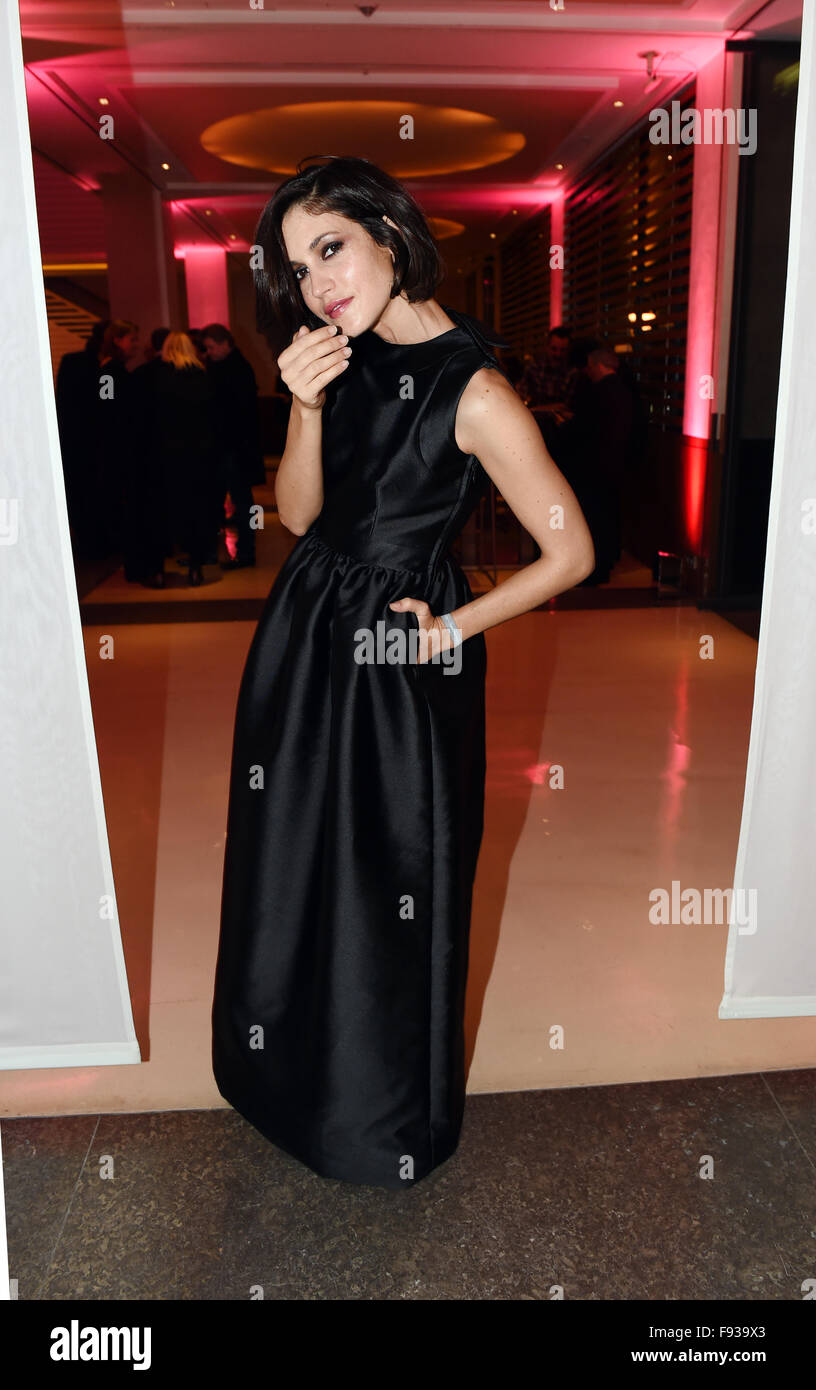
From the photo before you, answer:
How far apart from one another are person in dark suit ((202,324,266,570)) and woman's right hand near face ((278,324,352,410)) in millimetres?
5848

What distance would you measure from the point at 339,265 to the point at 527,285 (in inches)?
484

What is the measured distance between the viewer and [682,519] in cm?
692

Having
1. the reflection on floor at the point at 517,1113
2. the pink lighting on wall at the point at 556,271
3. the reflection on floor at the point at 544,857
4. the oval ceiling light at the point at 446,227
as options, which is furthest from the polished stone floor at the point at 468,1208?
the oval ceiling light at the point at 446,227

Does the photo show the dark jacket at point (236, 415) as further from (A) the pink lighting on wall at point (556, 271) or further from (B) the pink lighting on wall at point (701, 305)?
(A) the pink lighting on wall at point (556, 271)

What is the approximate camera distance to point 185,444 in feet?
22.7

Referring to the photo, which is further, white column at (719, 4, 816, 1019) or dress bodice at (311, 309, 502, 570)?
white column at (719, 4, 816, 1019)

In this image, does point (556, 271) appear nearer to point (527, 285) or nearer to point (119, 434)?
point (527, 285)

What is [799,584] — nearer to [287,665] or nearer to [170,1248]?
[287,665]

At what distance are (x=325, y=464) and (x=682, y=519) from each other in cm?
553

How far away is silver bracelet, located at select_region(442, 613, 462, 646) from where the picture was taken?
66.0 inches

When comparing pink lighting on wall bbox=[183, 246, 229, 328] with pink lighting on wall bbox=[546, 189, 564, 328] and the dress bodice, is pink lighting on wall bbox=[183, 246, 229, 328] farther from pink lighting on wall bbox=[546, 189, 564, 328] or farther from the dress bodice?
the dress bodice

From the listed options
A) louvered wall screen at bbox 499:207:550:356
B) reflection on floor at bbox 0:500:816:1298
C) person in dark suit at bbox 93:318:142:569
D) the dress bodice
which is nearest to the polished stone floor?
reflection on floor at bbox 0:500:816:1298

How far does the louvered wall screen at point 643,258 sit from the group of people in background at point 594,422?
501 millimetres
